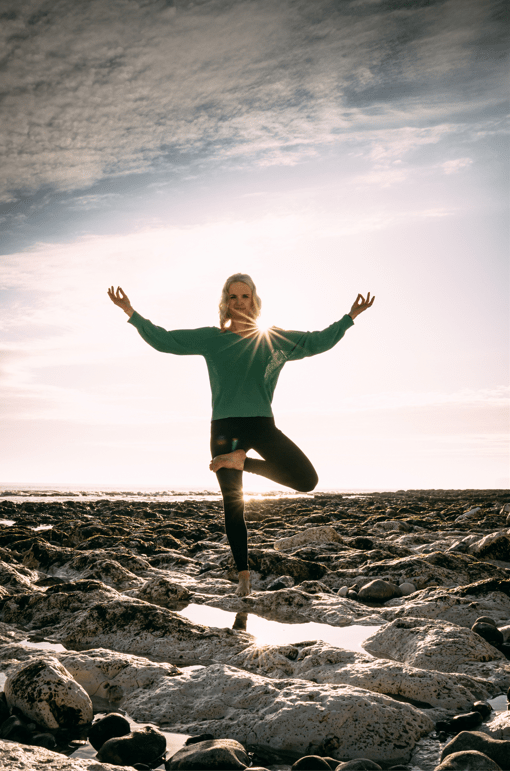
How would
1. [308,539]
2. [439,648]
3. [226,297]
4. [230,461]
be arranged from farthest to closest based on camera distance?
[308,539] → [226,297] → [230,461] → [439,648]

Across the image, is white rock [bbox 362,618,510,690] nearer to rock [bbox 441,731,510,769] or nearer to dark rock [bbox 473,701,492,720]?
dark rock [bbox 473,701,492,720]

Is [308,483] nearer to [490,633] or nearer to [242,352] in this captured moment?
[242,352]

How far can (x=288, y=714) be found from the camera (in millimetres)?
2592

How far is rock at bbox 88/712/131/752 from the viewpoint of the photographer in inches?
96.1

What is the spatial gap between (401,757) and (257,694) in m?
0.81

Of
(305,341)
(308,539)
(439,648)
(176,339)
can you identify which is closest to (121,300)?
(176,339)

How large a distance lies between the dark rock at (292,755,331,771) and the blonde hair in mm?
4223

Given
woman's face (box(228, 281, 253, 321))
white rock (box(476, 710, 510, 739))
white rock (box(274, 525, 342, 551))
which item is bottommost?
white rock (box(274, 525, 342, 551))

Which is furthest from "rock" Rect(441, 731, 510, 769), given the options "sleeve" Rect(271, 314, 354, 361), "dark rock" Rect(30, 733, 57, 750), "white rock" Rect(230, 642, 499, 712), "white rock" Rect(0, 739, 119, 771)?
"sleeve" Rect(271, 314, 354, 361)

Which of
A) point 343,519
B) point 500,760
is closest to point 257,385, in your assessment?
point 500,760

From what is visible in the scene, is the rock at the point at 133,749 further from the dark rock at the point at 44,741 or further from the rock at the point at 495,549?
the rock at the point at 495,549

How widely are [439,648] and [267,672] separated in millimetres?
1181

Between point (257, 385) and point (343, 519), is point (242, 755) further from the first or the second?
point (343, 519)

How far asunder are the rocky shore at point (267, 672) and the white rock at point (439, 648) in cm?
1
